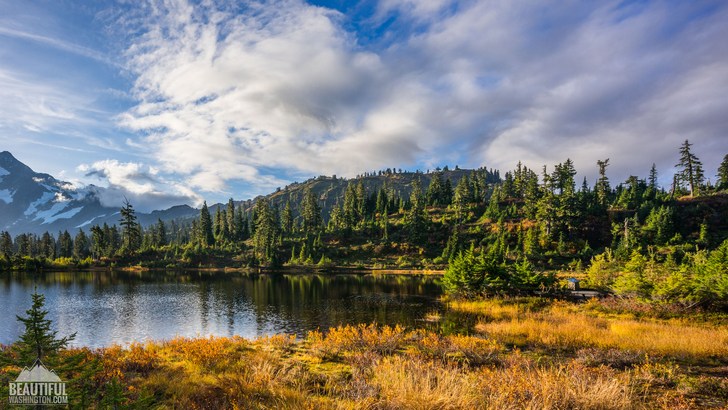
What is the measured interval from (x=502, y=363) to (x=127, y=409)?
14406mm

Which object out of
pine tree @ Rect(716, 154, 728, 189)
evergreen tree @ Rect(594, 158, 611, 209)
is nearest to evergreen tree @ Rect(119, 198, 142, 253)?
evergreen tree @ Rect(594, 158, 611, 209)

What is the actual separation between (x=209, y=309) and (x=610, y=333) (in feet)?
140

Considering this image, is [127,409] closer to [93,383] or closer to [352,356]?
[93,383]

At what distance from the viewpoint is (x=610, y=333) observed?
22.7 m

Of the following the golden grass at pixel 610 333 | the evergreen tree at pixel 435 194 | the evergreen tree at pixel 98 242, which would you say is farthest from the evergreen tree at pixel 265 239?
the golden grass at pixel 610 333

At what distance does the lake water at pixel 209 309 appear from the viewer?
1309 inches

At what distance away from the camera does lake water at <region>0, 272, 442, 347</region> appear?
33250mm

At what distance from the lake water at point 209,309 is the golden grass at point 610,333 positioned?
990cm

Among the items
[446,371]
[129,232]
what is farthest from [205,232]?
[446,371]

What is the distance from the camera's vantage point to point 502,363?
15633 mm

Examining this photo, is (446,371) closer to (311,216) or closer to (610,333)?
(610,333)

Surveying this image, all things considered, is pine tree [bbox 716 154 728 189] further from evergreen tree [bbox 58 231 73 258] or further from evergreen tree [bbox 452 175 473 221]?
evergreen tree [bbox 58 231 73 258]

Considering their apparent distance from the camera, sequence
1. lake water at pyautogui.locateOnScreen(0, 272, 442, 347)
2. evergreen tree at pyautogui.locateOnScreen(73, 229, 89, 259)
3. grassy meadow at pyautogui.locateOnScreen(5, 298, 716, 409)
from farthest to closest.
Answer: evergreen tree at pyautogui.locateOnScreen(73, 229, 89, 259) → lake water at pyautogui.locateOnScreen(0, 272, 442, 347) → grassy meadow at pyautogui.locateOnScreen(5, 298, 716, 409)

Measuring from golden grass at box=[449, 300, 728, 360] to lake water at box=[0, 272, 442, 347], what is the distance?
390 inches
